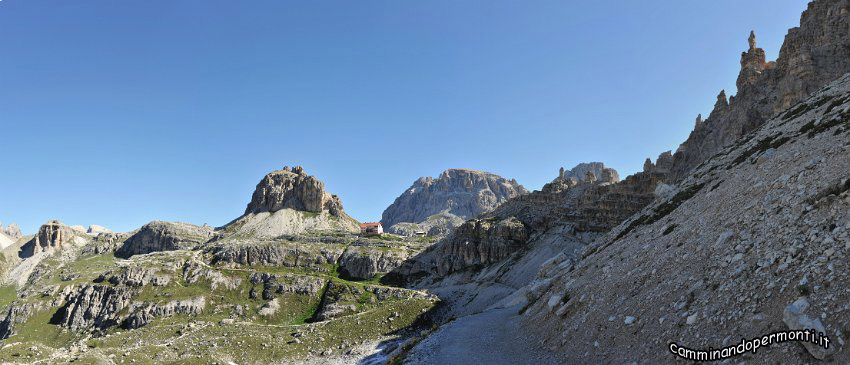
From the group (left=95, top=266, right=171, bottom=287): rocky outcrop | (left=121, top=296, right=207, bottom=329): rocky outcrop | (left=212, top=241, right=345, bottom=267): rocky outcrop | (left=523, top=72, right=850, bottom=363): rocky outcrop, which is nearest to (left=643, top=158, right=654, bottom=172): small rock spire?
(left=523, top=72, right=850, bottom=363): rocky outcrop

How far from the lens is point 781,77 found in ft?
342

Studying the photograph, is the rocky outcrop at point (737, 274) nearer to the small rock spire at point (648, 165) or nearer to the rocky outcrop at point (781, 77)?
the rocky outcrop at point (781, 77)

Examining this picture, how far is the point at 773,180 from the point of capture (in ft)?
103

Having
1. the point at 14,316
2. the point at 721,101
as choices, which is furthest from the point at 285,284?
the point at 721,101

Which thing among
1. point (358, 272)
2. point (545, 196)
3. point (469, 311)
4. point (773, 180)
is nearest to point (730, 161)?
point (773, 180)

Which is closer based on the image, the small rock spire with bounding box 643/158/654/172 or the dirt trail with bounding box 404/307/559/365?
the dirt trail with bounding box 404/307/559/365

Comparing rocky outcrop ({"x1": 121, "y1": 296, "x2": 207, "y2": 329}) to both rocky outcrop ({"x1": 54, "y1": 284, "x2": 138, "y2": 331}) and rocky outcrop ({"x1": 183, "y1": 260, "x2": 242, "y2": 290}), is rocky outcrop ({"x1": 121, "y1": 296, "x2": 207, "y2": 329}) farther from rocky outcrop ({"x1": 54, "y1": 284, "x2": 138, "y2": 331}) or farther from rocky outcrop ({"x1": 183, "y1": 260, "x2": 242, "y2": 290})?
rocky outcrop ({"x1": 183, "y1": 260, "x2": 242, "y2": 290})

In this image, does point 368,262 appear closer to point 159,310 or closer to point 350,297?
point 350,297

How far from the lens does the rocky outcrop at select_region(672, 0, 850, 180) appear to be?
300ft

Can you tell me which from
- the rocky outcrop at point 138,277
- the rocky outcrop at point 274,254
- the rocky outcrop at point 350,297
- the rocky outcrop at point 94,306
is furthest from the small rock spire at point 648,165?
the rocky outcrop at point 94,306

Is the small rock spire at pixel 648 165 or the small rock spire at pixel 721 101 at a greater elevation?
the small rock spire at pixel 721 101

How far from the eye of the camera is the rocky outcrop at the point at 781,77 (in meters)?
91.3

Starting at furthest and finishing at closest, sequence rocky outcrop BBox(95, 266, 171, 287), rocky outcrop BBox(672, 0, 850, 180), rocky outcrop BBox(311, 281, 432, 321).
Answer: rocky outcrop BBox(95, 266, 171, 287) → rocky outcrop BBox(311, 281, 432, 321) → rocky outcrop BBox(672, 0, 850, 180)

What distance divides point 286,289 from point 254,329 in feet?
157
